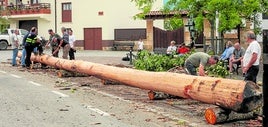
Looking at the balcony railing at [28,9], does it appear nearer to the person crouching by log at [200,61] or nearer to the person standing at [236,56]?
the person standing at [236,56]

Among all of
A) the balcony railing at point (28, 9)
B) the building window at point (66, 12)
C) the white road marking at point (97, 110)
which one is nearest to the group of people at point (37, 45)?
the white road marking at point (97, 110)

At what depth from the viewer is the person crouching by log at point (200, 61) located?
39.6 ft

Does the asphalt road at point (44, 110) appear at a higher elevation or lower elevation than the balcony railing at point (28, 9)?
lower

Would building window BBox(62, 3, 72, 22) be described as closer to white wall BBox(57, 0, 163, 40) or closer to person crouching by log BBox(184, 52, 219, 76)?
white wall BBox(57, 0, 163, 40)

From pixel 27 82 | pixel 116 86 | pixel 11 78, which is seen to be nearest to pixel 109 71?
pixel 116 86

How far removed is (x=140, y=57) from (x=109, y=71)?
473cm

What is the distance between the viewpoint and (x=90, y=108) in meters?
10.8

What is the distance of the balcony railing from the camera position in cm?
5206

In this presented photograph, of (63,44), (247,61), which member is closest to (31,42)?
(63,44)

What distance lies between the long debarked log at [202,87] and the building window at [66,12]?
37.4 m

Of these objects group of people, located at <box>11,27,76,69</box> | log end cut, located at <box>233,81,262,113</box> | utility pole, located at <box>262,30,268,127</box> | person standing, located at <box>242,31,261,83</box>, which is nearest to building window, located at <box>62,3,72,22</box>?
group of people, located at <box>11,27,76,69</box>

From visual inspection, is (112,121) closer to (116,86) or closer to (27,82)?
(116,86)

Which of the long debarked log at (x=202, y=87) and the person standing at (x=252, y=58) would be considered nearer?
the long debarked log at (x=202, y=87)

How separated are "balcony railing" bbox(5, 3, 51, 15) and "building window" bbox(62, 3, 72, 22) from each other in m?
1.79
